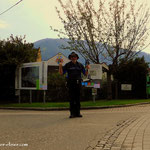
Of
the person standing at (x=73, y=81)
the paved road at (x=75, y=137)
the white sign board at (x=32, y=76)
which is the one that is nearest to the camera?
the paved road at (x=75, y=137)

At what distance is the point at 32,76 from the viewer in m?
17.2

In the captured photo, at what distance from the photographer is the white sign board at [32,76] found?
16.5m

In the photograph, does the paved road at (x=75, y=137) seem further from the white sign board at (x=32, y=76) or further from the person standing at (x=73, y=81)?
the white sign board at (x=32, y=76)

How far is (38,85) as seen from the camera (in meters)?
16.7

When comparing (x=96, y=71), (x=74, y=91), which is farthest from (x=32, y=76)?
(x=74, y=91)

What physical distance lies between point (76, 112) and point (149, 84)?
53.3ft

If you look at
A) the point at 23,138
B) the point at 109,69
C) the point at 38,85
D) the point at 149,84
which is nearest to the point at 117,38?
the point at 109,69

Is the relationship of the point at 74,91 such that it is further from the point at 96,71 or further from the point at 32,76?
the point at 32,76

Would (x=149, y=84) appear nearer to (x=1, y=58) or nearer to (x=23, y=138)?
(x=1, y=58)

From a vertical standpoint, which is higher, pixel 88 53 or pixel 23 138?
pixel 88 53

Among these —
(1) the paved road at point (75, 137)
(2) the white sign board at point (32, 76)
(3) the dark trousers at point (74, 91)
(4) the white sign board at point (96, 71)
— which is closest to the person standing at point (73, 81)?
(3) the dark trousers at point (74, 91)

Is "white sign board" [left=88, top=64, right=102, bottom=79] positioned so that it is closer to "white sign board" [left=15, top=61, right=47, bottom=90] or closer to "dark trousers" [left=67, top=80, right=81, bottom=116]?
"white sign board" [left=15, top=61, right=47, bottom=90]

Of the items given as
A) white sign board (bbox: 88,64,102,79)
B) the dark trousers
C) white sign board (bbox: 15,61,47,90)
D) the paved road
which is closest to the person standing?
the dark trousers

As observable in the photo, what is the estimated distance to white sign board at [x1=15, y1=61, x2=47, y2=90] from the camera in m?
16.5
